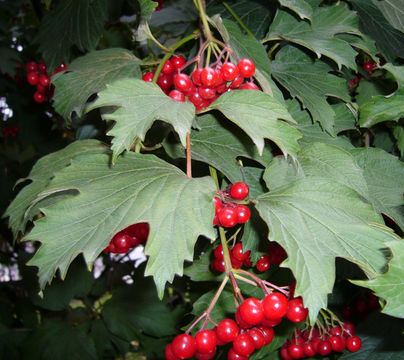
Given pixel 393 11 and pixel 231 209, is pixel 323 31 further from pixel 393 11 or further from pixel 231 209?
pixel 231 209

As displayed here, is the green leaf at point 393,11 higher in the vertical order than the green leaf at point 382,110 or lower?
higher

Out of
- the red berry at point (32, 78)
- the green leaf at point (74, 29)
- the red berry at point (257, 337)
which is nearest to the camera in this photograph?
the red berry at point (257, 337)

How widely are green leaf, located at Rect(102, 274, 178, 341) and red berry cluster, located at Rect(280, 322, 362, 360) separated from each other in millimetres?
746

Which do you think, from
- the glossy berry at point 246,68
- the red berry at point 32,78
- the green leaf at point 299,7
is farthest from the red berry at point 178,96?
the red berry at point 32,78

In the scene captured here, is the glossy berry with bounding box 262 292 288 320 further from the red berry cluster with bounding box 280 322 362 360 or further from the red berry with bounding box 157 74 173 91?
the red berry with bounding box 157 74 173 91

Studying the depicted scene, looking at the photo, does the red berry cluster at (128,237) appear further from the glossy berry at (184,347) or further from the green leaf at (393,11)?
the green leaf at (393,11)

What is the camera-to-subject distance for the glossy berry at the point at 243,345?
0.58m

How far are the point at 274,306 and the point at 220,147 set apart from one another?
0.29m

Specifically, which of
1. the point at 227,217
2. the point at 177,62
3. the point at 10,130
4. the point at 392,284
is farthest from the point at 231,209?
the point at 10,130

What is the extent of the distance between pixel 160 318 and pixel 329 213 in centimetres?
114

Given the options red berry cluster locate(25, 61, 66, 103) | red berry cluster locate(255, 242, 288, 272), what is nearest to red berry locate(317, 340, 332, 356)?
red berry cluster locate(255, 242, 288, 272)

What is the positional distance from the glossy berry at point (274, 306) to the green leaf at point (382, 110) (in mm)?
403

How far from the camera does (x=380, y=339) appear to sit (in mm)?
952

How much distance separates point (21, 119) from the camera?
2.01 m
